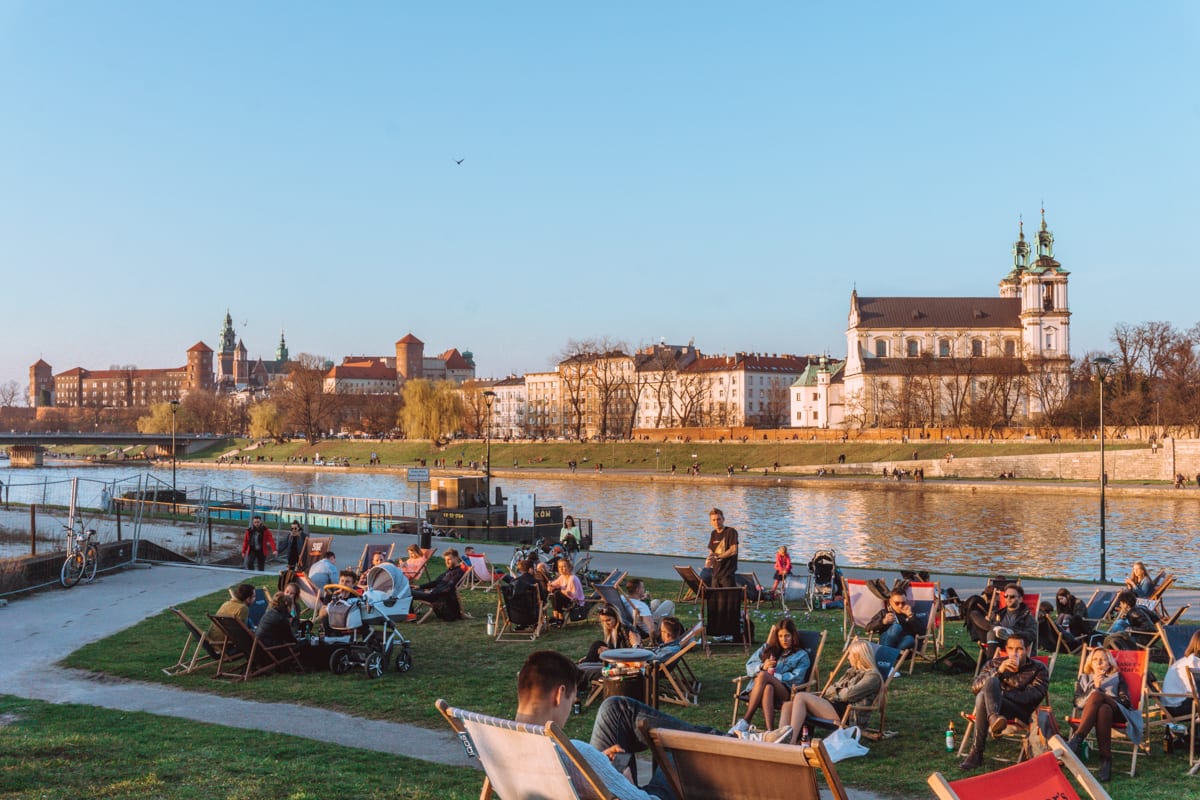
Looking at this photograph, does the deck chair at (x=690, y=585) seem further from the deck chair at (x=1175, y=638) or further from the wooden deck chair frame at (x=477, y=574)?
the deck chair at (x=1175, y=638)

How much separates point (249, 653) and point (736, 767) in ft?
26.6

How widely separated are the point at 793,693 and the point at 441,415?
356 feet

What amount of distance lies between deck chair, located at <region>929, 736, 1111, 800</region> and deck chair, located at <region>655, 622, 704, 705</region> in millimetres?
4897

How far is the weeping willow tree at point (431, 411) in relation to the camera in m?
116

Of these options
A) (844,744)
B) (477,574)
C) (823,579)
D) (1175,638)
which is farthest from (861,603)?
(477,574)

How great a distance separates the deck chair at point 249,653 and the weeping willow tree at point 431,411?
10441cm

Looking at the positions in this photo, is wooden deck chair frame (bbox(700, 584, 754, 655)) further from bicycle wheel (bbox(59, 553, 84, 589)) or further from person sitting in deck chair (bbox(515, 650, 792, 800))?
bicycle wheel (bbox(59, 553, 84, 589))

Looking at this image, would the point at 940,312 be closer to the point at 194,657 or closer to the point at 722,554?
the point at 722,554

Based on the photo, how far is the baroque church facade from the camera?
108 meters

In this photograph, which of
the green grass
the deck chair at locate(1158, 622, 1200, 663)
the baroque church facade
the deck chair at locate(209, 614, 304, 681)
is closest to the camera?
the green grass

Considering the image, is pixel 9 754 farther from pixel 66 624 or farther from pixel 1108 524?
pixel 1108 524

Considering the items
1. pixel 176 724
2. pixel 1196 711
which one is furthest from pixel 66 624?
pixel 1196 711

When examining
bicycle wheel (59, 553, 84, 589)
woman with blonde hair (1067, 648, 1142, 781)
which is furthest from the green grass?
bicycle wheel (59, 553, 84, 589)

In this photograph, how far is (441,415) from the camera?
11556 cm
